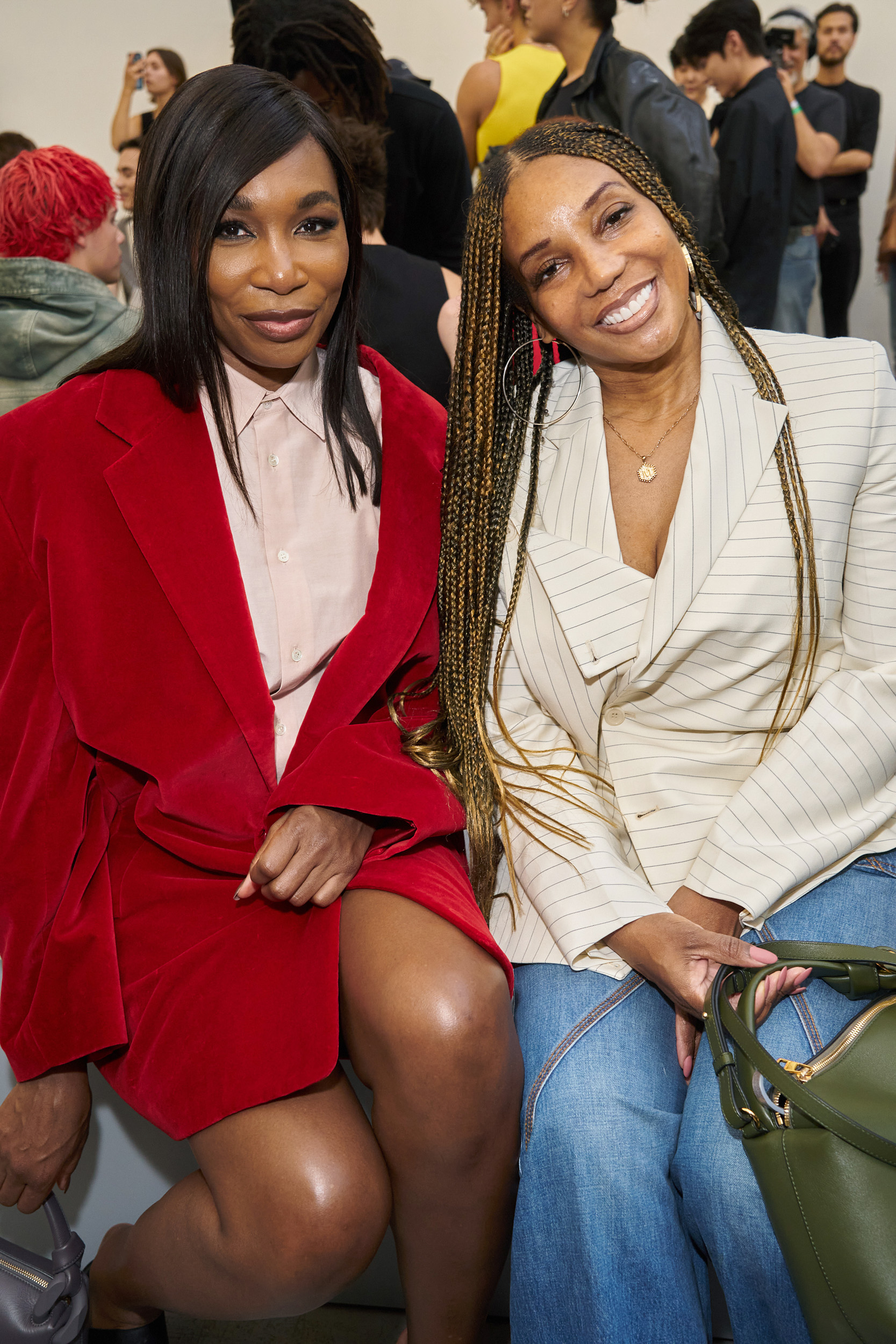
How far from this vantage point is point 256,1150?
1225mm

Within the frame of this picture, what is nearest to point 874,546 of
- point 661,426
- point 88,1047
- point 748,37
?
point 661,426

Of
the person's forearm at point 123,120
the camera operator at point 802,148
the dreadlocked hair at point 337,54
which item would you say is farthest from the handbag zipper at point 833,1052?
the person's forearm at point 123,120

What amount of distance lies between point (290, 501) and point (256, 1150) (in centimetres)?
82

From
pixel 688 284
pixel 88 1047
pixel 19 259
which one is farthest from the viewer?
pixel 19 259

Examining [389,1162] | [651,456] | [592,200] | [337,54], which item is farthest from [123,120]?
[389,1162]

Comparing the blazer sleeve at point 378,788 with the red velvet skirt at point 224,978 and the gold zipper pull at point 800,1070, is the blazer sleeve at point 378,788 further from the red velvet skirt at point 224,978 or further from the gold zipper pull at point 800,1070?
the gold zipper pull at point 800,1070

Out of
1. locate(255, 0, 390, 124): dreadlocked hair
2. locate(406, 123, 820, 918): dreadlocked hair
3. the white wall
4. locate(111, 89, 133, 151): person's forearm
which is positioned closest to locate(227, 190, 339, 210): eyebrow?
locate(406, 123, 820, 918): dreadlocked hair

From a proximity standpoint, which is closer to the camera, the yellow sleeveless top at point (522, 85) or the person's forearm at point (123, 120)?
the yellow sleeveless top at point (522, 85)

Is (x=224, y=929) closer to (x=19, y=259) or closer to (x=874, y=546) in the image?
(x=874, y=546)

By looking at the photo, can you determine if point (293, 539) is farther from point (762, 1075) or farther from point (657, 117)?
point (657, 117)

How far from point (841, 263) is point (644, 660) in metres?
4.58

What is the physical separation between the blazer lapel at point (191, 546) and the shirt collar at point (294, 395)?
0.35 feet

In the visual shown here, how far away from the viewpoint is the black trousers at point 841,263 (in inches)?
205

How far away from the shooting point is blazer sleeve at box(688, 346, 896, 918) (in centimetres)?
139
